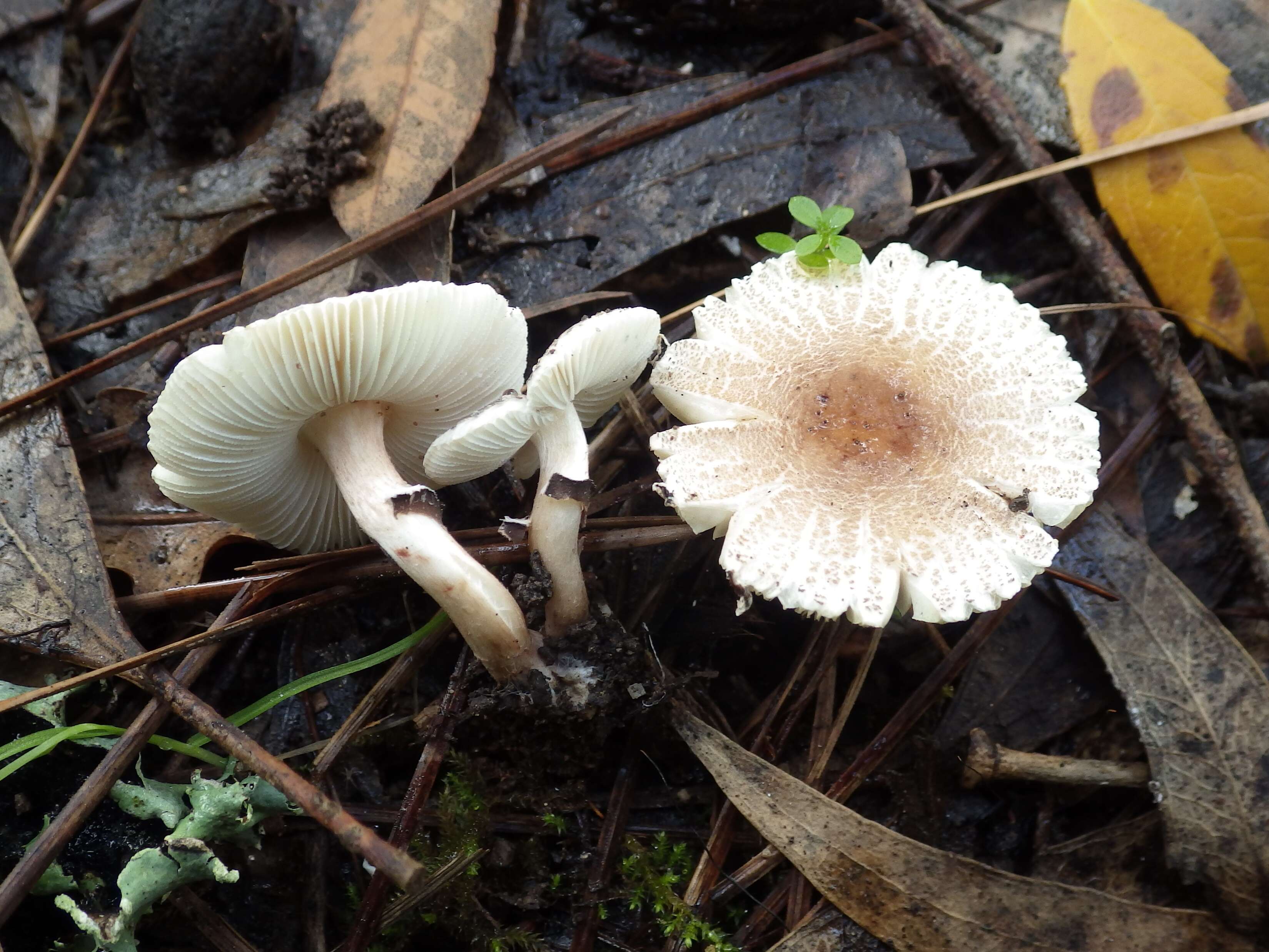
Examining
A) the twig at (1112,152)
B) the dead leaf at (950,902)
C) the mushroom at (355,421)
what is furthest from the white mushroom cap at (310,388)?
the twig at (1112,152)

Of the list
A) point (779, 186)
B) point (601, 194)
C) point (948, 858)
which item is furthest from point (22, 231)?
point (948, 858)

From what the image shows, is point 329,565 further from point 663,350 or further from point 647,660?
point 663,350

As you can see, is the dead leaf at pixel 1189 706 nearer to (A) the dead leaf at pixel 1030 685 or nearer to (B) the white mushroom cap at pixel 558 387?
(A) the dead leaf at pixel 1030 685

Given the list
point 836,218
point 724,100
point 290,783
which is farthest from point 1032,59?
point 290,783

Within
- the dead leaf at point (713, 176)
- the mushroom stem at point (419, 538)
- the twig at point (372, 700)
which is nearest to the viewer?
the mushroom stem at point (419, 538)

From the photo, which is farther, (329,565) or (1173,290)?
(1173,290)

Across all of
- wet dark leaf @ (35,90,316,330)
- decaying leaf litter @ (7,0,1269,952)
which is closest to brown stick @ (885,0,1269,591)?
decaying leaf litter @ (7,0,1269,952)
